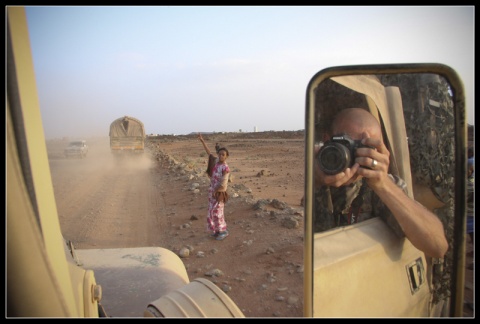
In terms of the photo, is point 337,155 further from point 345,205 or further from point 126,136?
point 126,136

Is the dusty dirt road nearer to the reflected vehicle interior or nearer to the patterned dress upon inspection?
the patterned dress

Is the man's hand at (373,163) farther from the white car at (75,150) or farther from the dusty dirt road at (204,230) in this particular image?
the white car at (75,150)

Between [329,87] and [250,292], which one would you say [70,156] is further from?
[329,87]

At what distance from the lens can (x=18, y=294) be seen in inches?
41.5

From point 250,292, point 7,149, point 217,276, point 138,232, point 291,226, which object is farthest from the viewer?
point 138,232

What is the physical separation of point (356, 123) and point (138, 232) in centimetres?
760

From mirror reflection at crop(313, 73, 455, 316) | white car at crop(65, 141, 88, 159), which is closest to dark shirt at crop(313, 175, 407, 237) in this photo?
mirror reflection at crop(313, 73, 455, 316)

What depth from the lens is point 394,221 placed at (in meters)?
1.67

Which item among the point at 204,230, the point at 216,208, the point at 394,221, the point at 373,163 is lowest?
the point at 204,230

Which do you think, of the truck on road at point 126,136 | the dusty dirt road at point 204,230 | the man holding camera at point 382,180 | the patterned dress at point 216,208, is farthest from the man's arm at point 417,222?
the truck on road at point 126,136

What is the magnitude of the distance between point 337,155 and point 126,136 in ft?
91.2

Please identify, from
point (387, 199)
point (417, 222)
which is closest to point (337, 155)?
point (387, 199)

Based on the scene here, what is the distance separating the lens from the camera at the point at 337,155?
1.51 m

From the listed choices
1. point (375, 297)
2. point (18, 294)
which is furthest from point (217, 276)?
point (18, 294)
